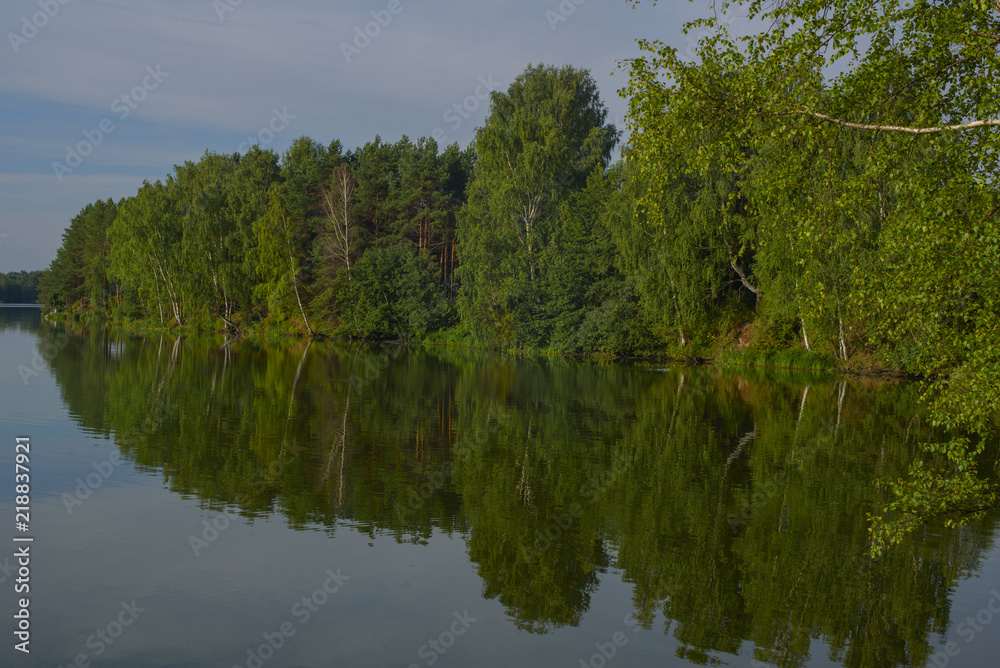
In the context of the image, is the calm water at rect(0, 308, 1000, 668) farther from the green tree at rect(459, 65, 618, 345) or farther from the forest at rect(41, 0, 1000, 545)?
the green tree at rect(459, 65, 618, 345)

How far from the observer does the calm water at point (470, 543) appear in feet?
27.1

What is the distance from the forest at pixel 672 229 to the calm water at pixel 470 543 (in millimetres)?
1362

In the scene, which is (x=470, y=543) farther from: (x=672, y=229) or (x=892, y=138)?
(x=672, y=229)

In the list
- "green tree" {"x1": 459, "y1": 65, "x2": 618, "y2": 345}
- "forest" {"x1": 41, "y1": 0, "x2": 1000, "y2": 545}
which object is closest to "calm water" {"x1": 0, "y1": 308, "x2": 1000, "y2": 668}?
"forest" {"x1": 41, "y1": 0, "x2": 1000, "y2": 545}

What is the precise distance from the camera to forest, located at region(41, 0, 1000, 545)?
29.6 feet

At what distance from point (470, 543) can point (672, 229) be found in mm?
36204

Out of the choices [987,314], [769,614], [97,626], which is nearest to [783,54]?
[987,314]

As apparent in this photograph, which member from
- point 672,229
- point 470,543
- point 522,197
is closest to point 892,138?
point 470,543

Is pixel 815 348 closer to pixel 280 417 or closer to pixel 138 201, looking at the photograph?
pixel 280 417

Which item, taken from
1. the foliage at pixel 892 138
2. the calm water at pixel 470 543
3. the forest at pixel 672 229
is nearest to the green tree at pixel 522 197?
the forest at pixel 672 229

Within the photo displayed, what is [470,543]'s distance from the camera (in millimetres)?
11406

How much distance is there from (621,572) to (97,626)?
20.1 feet

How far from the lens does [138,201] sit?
76688mm

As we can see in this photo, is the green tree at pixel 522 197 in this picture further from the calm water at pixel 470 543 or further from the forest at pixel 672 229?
the calm water at pixel 470 543
